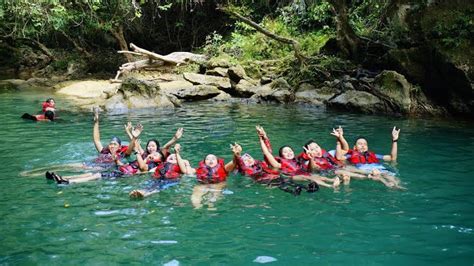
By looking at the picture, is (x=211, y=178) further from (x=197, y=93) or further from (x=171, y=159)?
(x=197, y=93)

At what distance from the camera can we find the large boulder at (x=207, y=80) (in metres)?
20.4

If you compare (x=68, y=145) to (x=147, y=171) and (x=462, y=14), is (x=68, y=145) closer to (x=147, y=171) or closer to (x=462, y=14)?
(x=147, y=171)

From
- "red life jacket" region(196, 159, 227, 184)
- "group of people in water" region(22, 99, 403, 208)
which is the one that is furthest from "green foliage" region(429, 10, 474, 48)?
"red life jacket" region(196, 159, 227, 184)

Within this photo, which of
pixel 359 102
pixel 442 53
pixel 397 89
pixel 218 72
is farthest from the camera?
pixel 218 72

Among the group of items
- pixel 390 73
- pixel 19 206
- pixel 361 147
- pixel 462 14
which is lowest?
pixel 19 206

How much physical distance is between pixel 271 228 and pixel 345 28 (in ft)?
44.4

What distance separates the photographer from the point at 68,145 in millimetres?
11242

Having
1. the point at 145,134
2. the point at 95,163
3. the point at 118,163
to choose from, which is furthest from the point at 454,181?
the point at 145,134

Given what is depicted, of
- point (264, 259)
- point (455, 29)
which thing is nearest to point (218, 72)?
point (455, 29)

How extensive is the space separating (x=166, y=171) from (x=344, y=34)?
1234cm

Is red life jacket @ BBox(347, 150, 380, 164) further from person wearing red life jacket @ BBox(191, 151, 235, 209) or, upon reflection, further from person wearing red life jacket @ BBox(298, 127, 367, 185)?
person wearing red life jacket @ BBox(191, 151, 235, 209)

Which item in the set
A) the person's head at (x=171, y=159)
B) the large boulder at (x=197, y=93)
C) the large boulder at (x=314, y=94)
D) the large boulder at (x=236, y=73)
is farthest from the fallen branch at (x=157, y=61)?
the person's head at (x=171, y=159)

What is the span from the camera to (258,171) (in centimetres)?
812

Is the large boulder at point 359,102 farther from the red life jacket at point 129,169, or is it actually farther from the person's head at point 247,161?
the red life jacket at point 129,169
